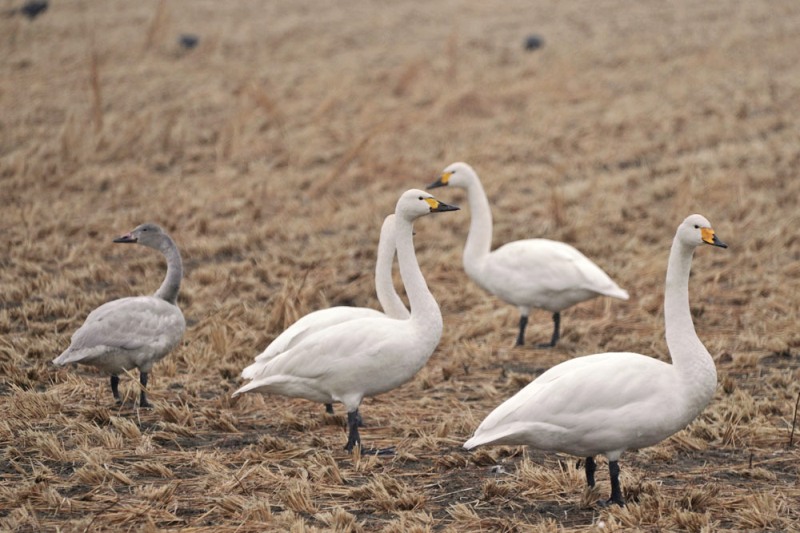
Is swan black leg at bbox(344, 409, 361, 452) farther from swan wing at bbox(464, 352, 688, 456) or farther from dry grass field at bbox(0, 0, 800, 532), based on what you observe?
swan wing at bbox(464, 352, 688, 456)

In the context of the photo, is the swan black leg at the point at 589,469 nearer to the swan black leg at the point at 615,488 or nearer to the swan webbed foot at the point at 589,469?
the swan webbed foot at the point at 589,469

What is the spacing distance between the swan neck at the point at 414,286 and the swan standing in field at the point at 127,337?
57.3 inches

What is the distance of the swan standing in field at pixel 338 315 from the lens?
5770mm

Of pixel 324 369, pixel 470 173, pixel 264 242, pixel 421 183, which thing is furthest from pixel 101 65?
pixel 324 369

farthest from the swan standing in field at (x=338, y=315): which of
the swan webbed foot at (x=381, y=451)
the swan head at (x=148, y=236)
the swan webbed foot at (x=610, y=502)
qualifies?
the swan webbed foot at (x=610, y=502)

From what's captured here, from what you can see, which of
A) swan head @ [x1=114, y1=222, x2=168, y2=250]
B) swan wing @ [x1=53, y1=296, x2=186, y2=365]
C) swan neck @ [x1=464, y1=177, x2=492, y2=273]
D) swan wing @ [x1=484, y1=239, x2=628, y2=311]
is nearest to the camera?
swan wing @ [x1=53, y1=296, x2=186, y2=365]

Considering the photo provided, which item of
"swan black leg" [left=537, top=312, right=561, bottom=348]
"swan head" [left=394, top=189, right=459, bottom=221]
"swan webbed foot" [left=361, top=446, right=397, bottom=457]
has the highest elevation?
"swan head" [left=394, top=189, right=459, bottom=221]

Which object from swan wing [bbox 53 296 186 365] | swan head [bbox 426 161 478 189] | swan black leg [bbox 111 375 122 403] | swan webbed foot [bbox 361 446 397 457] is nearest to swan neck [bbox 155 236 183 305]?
swan wing [bbox 53 296 186 365]

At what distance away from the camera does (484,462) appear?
5.36 metres

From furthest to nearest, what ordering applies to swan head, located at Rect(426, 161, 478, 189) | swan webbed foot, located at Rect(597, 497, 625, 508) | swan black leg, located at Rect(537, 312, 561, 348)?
swan head, located at Rect(426, 161, 478, 189), swan black leg, located at Rect(537, 312, 561, 348), swan webbed foot, located at Rect(597, 497, 625, 508)

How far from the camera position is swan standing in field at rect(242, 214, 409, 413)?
5.77 metres

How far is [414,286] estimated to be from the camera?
18.8 ft

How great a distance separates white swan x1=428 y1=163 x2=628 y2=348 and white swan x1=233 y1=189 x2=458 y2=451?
6.84 feet

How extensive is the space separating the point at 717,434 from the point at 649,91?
40.5 feet
